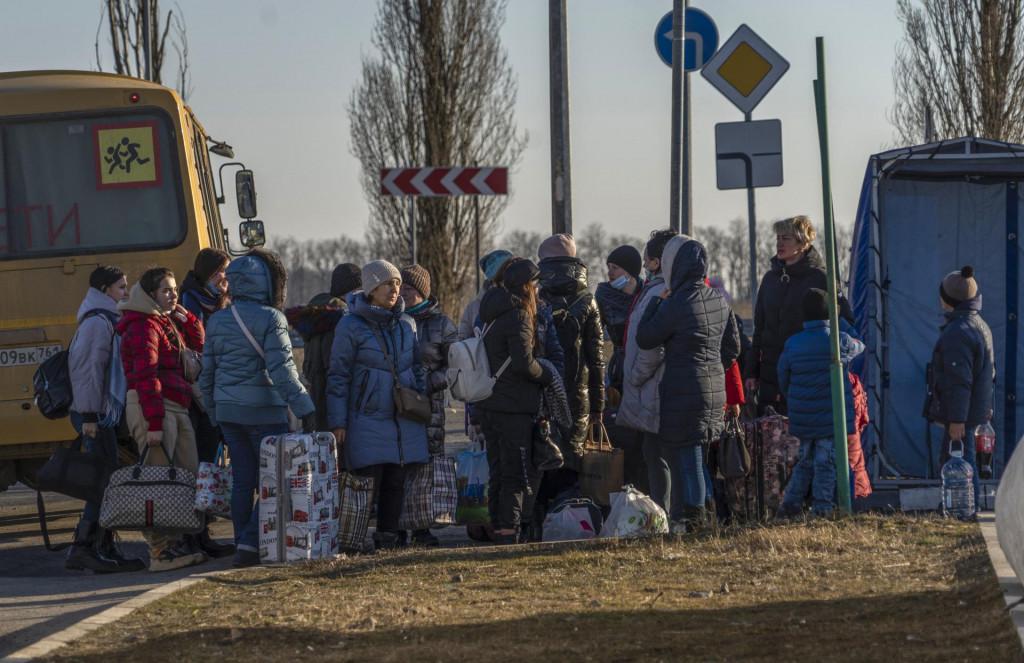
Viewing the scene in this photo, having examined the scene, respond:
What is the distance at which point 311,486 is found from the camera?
939cm

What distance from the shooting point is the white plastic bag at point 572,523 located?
10.1 meters

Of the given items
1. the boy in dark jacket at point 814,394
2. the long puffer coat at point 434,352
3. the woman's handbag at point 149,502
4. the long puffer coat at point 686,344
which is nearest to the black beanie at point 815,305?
the boy in dark jacket at point 814,394

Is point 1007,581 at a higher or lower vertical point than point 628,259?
lower

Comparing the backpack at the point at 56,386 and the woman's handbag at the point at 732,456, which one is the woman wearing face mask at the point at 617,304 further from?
the backpack at the point at 56,386

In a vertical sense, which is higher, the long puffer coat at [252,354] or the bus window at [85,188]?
the bus window at [85,188]

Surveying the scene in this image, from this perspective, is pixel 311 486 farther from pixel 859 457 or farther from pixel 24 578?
pixel 859 457

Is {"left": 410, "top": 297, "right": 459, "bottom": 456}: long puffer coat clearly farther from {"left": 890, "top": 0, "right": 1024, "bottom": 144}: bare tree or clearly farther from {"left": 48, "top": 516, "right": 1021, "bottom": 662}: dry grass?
{"left": 890, "top": 0, "right": 1024, "bottom": 144}: bare tree

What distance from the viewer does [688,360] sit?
9.41 meters

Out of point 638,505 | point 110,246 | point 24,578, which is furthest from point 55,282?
point 638,505

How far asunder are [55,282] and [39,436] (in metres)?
1.10

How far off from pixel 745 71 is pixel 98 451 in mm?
5614

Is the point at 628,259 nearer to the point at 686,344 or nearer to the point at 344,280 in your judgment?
the point at 344,280

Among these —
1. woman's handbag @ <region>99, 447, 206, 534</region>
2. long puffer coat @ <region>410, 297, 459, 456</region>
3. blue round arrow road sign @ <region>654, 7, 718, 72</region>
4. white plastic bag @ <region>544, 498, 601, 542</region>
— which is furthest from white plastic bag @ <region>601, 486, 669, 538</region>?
blue round arrow road sign @ <region>654, 7, 718, 72</region>

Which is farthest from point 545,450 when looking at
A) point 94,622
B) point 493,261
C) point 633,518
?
point 94,622
